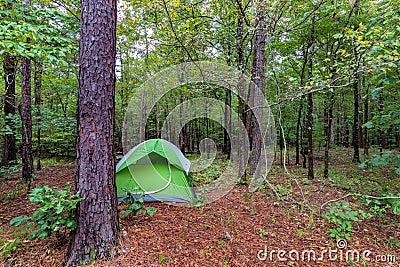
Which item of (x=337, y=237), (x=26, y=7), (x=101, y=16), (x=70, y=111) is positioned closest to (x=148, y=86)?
(x=70, y=111)

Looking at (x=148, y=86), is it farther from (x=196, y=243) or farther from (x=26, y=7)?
(x=196, y=243)

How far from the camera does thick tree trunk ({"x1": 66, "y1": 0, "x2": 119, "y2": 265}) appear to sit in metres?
2.27

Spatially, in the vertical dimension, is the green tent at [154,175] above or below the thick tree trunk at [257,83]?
below

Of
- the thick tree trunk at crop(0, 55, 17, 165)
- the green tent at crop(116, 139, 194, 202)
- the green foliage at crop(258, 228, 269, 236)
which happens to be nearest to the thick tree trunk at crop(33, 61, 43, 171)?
the thick tree trunk at crop(0, 55, 17, 165)

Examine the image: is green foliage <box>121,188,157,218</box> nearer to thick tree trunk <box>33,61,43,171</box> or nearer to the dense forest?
the dense forest

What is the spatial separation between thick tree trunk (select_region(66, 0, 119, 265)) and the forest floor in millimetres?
227

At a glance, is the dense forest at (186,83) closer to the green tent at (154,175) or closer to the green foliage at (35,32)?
the green foliage at (35,32)

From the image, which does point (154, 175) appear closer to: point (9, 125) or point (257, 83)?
point (257, 83)

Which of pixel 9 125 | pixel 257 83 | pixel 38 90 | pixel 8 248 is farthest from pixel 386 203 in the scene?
pixel 38 90

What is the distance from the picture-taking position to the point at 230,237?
2859 mm

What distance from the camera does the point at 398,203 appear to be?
2793 millimetres

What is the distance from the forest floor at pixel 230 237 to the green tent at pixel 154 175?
0.83ft

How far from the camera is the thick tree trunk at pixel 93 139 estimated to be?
7.45ft

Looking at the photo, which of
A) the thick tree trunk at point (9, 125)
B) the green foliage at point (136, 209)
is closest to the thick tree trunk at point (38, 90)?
the thick tree trunk at point (9, 125)
